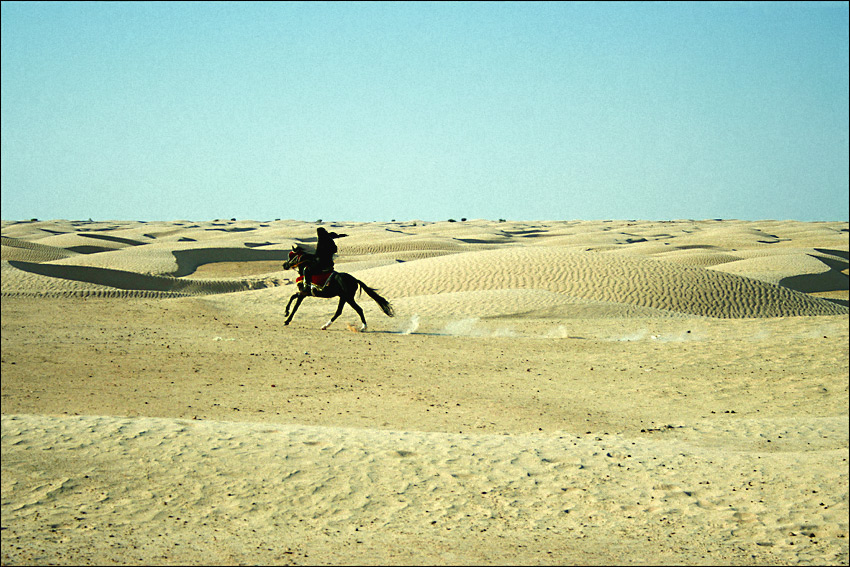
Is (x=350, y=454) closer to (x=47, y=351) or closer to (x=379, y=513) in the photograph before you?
(x=379, y=513)

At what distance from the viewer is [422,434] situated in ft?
22.7

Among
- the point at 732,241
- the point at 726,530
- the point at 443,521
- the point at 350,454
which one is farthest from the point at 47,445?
the point at 732,241

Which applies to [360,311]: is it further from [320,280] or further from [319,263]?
[319,263]

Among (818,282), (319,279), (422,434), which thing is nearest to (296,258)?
(319,279)

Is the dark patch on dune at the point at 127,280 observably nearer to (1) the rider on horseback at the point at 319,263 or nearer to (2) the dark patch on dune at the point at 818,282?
(1) the rider on horseback at the point at 319,263

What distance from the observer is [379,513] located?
517cm

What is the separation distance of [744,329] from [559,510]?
32.7ft

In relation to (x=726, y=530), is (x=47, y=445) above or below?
above

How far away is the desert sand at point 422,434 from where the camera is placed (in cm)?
476

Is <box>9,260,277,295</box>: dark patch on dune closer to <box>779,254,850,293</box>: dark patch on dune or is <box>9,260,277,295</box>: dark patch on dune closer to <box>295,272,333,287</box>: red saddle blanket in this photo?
<box>295,272,333,287</box>: red saddle blanket

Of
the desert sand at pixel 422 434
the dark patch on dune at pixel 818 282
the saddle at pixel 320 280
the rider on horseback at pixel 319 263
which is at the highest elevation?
the rider on horseback at pixel 319 263

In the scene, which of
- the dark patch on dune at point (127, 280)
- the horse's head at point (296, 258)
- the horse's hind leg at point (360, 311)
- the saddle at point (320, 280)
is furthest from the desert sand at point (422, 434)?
the dark patch on dune at point (127, 280)

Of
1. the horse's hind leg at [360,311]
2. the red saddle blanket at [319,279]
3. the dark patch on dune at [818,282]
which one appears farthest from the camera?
the dark patch on dune at [818,282]

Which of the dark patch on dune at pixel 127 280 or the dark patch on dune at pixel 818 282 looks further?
the dark patch on dune at pixel 818 282
